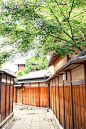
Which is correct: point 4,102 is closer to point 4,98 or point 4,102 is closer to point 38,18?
point 4,98

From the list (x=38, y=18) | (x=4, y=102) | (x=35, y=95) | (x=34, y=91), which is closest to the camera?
(x=38, y=18)

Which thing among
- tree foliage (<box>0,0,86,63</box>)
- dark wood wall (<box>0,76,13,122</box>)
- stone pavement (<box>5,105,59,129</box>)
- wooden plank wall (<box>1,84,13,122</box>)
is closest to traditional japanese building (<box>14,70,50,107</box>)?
stone pavement (<box>5,105,59,129</box>)

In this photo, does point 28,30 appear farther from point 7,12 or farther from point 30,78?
point 30,78

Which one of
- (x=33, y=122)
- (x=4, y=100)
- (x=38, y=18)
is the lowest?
(x=33, y=122)

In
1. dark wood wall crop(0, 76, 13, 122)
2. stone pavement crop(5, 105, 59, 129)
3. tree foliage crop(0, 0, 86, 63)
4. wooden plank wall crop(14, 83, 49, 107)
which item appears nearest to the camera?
tree foliage crop(0, 0, 86, 63)

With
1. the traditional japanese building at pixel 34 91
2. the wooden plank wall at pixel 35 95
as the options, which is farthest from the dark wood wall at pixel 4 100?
the wooden plank wall at pixel 35 95

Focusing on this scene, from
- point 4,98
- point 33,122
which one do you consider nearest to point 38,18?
point 4,98

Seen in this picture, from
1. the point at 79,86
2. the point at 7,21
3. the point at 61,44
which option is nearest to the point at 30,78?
the point at 61,44

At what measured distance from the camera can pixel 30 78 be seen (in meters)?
26.5

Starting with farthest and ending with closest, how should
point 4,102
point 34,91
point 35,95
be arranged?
point 34,91, point 35,95, point 4,102

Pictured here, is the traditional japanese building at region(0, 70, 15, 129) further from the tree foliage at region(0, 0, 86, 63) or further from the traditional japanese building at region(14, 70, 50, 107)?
the traditional japanese building at region(14, 70, 50, 107)

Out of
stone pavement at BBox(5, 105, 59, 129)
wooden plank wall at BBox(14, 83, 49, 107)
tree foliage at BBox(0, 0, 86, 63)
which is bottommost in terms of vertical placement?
stone pavement at BBox(5, 105, 59, 129)

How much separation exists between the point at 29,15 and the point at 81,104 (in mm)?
5238

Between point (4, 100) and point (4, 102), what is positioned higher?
point (4, 100)
